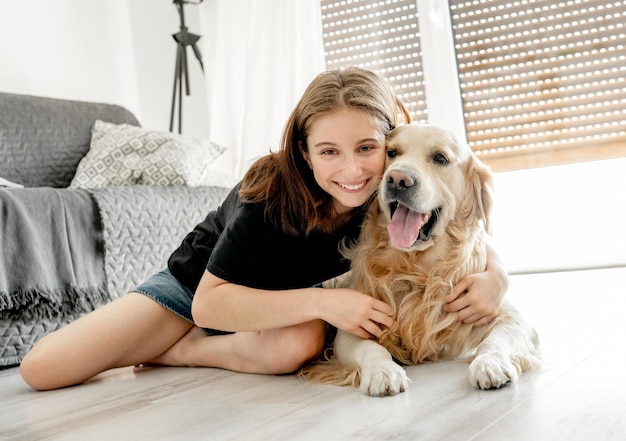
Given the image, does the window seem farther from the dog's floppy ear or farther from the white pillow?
the dog's floppy ear

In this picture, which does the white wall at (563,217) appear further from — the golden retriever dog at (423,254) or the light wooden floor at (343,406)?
the golden retriever dog at (423,254)

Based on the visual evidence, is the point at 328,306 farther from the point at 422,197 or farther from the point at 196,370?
the point at 196,370

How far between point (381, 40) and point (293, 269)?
2750 millimetres

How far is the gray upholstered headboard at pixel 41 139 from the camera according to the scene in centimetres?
306

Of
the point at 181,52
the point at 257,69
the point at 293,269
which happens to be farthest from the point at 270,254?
the point at 181,52

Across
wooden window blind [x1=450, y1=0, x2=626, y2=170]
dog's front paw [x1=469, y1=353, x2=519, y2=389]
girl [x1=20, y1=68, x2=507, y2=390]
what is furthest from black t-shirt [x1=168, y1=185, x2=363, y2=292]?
wooden window blind [x1=450, y1=0, x2=626, y2=170]

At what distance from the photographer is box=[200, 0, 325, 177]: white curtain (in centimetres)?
396

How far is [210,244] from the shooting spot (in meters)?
1.87

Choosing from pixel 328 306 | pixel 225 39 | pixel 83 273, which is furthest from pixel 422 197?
pixel 225 39

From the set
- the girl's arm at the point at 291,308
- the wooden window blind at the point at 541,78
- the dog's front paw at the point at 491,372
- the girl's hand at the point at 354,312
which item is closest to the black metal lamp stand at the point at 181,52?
the wooden window blind at the point at 541,78

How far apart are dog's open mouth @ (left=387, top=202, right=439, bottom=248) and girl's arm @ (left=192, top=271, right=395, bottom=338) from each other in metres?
0.15

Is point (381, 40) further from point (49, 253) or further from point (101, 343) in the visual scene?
point (101, 343)

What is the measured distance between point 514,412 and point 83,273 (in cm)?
168

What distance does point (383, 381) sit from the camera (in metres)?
1.29
